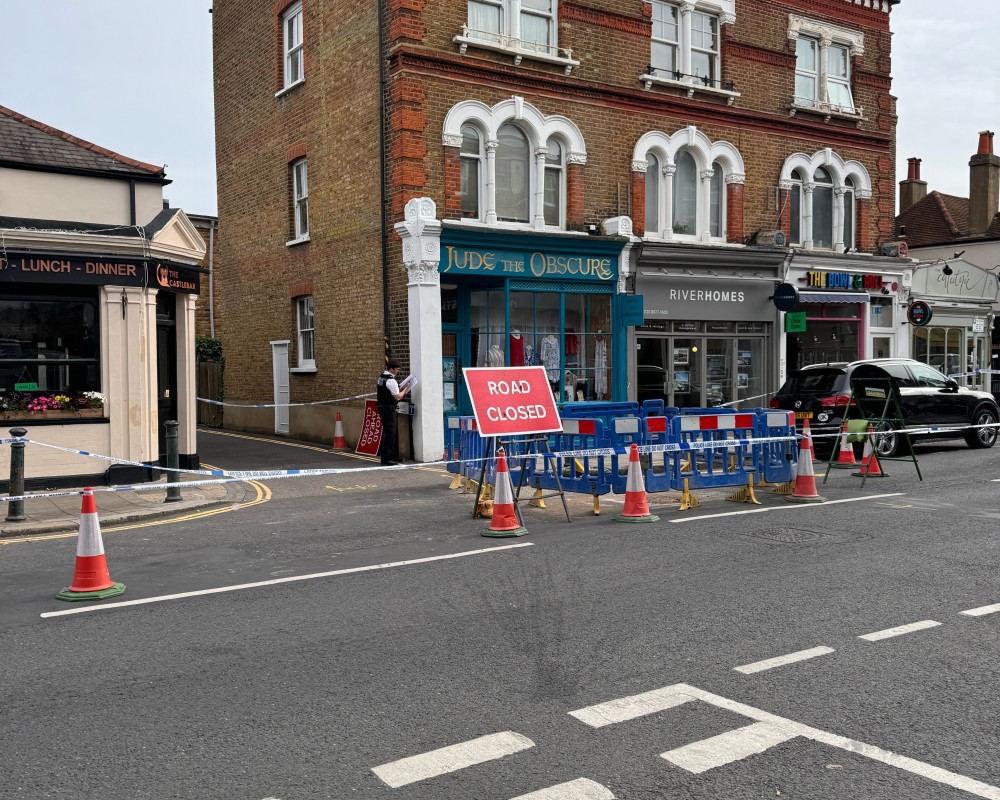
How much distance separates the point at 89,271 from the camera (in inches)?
510

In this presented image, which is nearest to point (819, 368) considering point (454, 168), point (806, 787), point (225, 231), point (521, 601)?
point (454, 168)

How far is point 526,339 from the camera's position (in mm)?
18375

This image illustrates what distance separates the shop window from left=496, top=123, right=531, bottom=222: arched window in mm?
→ 8106

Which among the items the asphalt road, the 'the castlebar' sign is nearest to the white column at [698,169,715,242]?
the 'the castlebar' sign

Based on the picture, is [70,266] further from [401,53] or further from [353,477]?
[401,53]

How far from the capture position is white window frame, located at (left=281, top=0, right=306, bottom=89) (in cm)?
2008

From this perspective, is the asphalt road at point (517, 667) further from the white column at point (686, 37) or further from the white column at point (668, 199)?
the white column at point (686, 37)

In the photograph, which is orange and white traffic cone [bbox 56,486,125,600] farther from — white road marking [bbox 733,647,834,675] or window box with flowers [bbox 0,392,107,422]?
window box with flowers [bbox 0,392,107,422]

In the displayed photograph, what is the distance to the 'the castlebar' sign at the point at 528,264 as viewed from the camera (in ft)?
55.6

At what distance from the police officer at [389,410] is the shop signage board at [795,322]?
10.9 meters

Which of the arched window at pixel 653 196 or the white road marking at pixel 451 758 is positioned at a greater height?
the arched window at pixel 653 196

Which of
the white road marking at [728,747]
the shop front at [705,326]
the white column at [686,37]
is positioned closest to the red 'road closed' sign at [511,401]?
the white road marking at [728,747]

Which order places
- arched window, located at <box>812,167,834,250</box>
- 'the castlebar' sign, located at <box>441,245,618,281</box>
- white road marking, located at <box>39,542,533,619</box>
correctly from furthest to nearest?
arched window, located at <box>812,167,834,250</box>, 'the castlebar' sign, located at <box>441,245,618,281</box>, white road marking, located at <box>39,542,533,619</box>

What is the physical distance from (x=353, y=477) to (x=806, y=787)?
11680 mm
